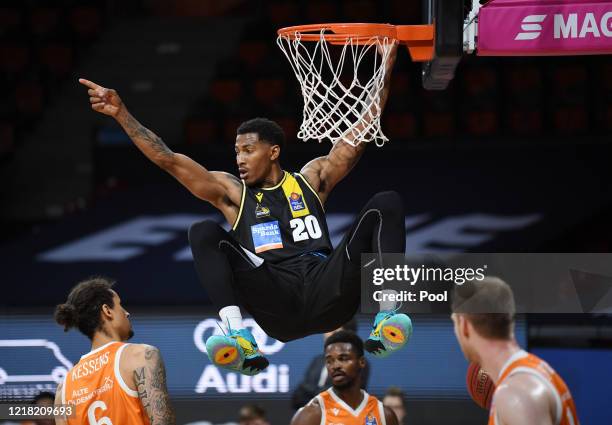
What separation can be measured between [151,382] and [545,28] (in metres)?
2.77

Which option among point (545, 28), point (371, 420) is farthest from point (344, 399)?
point (545, 28)

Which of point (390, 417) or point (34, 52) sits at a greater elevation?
point (34, 52)

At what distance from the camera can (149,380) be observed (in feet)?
18.7

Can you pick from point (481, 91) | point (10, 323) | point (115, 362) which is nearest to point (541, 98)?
point (481, 91)

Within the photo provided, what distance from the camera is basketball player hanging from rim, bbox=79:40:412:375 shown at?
227 inches

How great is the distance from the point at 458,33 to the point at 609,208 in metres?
5.64

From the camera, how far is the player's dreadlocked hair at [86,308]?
595 centimetres

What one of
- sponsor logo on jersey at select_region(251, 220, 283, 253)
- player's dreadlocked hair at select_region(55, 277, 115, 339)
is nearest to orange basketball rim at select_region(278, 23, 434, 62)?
sponsor logo on jersey at select_region(251, 220, 283, 253)

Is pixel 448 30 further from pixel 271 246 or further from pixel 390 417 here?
pixel 390 417

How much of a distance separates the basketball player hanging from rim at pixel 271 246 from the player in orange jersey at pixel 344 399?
164cm

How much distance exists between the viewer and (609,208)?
10617mm

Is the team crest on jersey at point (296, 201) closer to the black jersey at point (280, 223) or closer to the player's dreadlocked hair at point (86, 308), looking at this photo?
the black jersey at point (280, 223)

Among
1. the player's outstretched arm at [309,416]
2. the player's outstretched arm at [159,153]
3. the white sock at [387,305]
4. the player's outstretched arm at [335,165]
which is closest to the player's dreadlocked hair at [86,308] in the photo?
the player's outstretched arm at [159,153]

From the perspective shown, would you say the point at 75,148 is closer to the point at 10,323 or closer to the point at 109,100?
the point at 10,323
